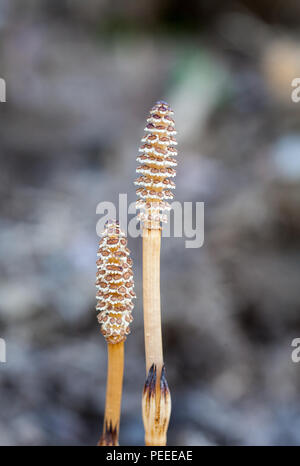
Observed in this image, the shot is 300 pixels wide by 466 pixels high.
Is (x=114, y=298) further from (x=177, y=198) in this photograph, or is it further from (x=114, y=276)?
(x=177, y=198)

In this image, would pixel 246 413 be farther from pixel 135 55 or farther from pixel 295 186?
pixel 135 55

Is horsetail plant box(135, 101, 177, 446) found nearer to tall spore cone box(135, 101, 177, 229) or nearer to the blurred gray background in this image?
tall spore cone box(135, 101, 177, 229)

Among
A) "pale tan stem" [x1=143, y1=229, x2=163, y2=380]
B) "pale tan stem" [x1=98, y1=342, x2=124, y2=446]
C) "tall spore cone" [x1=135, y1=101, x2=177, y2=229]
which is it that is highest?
"tall spore cone" [x1=135, y1=101, x2=177, y2=229]

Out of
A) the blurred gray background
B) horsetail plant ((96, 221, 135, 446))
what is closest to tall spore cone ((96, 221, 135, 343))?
horsetail plant ((96, 221, 135, 446))

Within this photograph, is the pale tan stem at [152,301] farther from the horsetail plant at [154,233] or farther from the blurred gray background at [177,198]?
the blurred gray background at [177,198]

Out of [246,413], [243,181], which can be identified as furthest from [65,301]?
[243,181]

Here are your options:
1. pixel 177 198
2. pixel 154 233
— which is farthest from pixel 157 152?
pixel 177 198
